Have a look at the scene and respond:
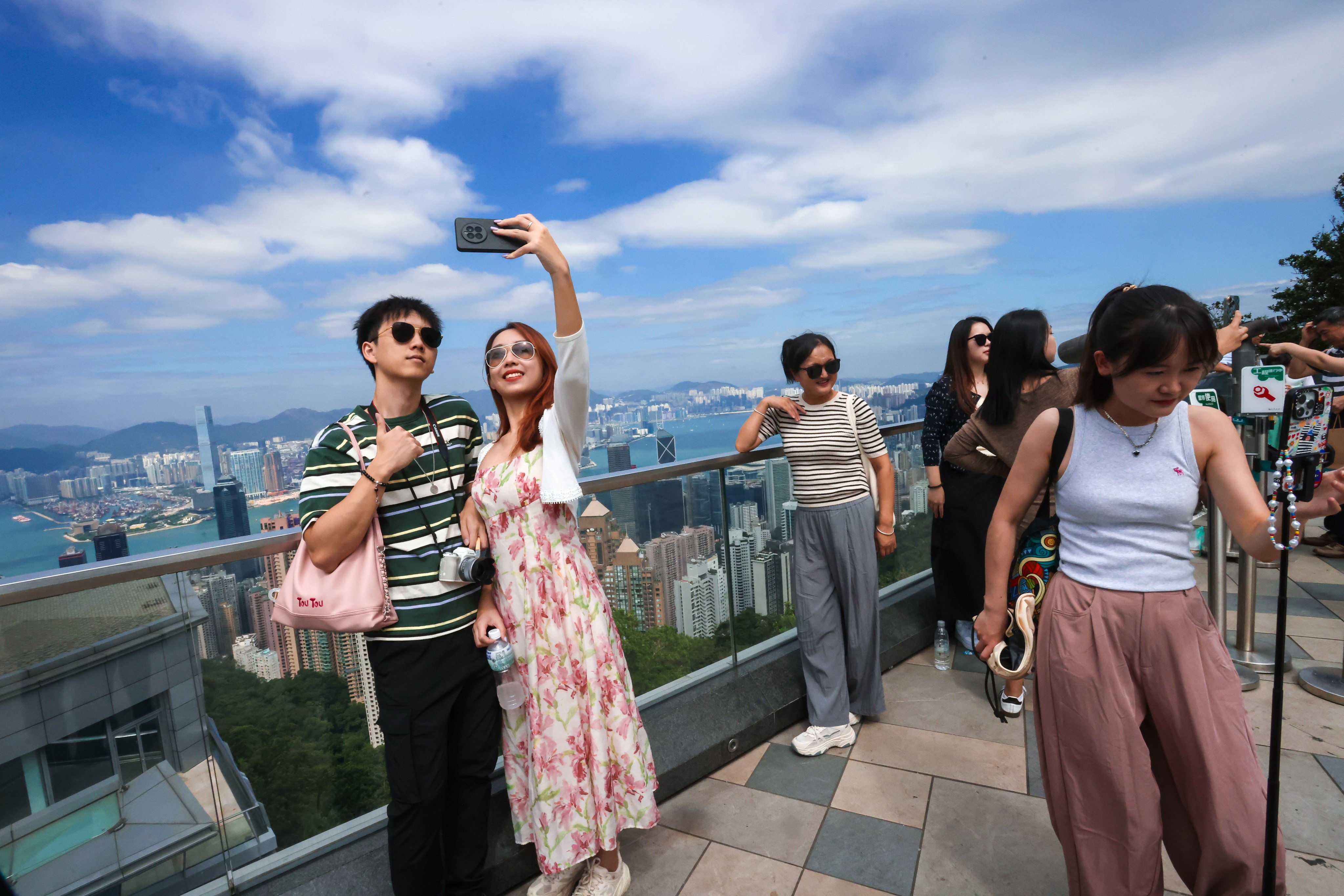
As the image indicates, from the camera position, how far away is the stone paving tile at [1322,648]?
3.80m

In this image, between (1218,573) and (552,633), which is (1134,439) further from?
(1218,573)

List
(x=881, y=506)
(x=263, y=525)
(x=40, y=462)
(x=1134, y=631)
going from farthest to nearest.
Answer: (x=40, y=462)
(x=881, y=506)
(x=263, y=525)
(x=1134, y=631)

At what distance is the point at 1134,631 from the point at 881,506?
1765 mm

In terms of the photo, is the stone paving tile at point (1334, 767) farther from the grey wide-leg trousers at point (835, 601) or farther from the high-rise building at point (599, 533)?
the high-rise building at point (599, 533)

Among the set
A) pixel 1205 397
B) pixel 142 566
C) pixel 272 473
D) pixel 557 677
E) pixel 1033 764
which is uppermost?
pixel 1205 397

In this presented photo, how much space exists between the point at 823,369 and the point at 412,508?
6.52ft

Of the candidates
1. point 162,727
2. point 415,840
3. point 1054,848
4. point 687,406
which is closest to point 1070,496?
point 1054,848

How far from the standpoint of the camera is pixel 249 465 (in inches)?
592

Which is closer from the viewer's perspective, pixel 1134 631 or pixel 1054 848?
pixel 1134 631

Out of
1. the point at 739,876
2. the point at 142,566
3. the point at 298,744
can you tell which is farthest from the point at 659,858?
the point at 142,566

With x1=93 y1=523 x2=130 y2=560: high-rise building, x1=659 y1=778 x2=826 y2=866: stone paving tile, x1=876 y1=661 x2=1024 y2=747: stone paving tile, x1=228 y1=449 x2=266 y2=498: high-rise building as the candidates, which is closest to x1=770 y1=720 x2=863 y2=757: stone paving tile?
x1=876 y1=661 x2=1024 y2=747: stone paving tile

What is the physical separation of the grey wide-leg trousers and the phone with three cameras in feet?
6.61

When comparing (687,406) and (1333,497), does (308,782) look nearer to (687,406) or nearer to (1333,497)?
(1333,497)

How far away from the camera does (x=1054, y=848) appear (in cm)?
236
